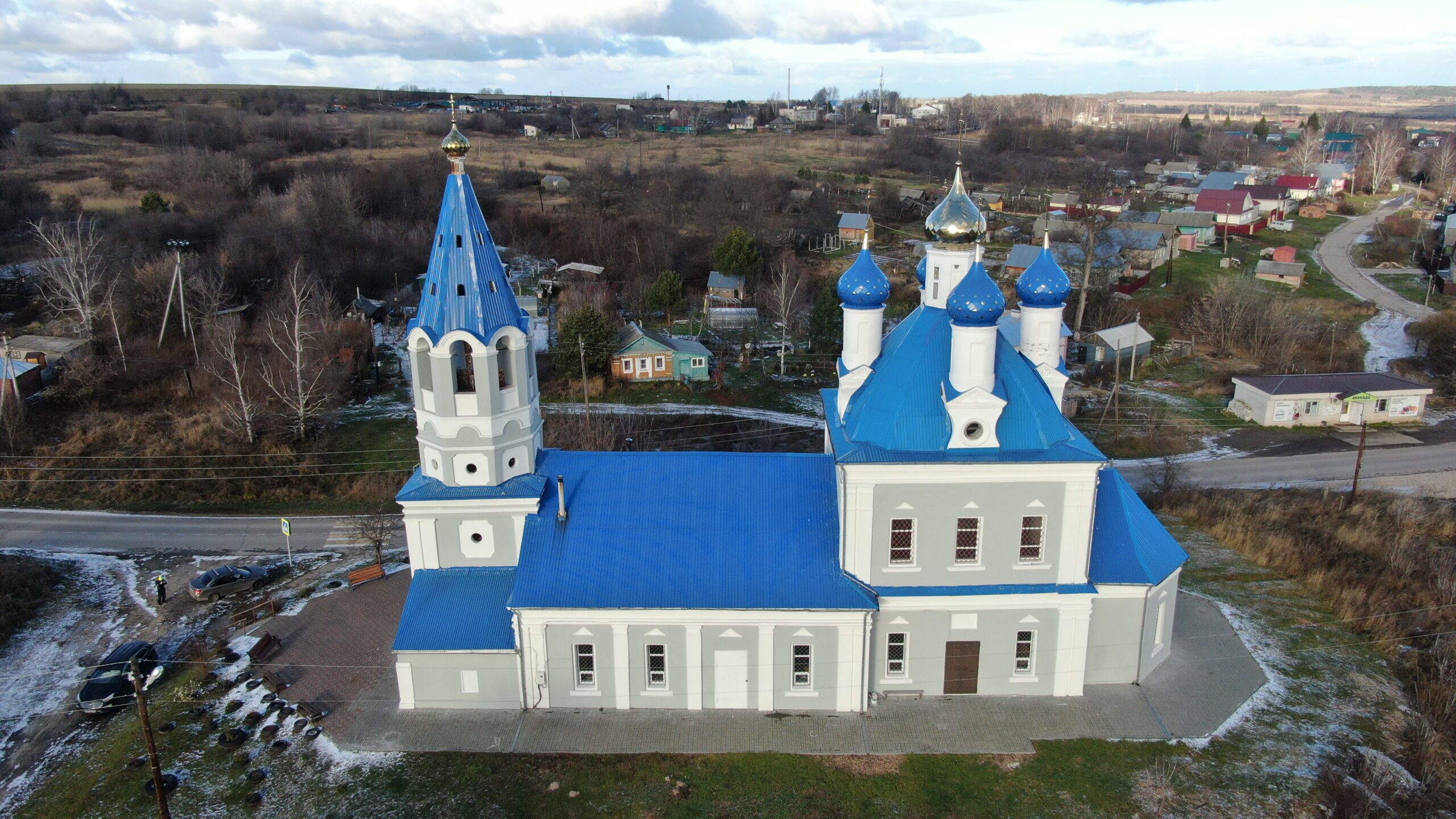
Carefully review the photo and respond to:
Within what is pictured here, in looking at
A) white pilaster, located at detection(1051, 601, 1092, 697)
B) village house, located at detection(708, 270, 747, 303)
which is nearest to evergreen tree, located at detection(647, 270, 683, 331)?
village house, located at detection(708, 270, 747, 303)

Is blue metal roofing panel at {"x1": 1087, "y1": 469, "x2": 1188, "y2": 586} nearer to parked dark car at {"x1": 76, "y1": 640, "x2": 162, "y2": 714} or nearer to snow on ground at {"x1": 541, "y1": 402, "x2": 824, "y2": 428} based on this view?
snow on ground at {"x1": 541, "y1": 402, "x2": 824, "y2": 428}

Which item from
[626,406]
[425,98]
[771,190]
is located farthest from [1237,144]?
[425,98]

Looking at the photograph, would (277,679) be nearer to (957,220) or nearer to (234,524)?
(234,524)

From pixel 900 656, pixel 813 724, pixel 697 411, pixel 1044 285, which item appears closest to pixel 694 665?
pixel 813 724

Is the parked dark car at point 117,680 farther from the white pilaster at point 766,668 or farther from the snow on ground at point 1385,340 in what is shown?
the snow on ground at point 1385,340

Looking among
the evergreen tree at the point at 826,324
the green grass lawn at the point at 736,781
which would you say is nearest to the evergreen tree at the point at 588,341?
the evergreen tree at the point at 826,324

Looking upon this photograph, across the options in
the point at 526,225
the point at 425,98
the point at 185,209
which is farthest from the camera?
the point at 425,98

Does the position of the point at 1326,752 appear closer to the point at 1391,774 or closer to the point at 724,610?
the point at 1391,774
